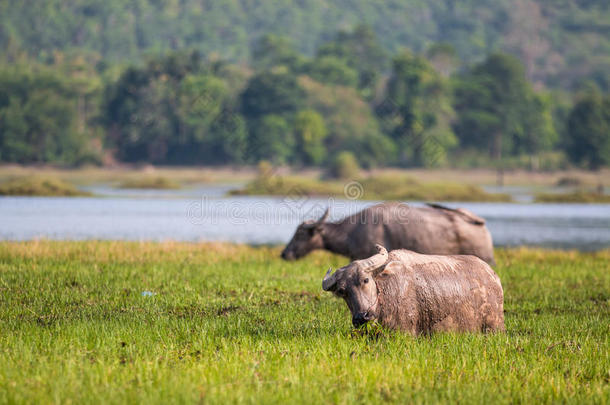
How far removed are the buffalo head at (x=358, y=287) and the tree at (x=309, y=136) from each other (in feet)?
313

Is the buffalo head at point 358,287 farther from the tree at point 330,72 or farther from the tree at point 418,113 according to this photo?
the tree at point 330,72

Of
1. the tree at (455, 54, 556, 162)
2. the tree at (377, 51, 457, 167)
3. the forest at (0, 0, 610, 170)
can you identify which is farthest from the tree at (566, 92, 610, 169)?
the tree at (377, 51, 457, 167)

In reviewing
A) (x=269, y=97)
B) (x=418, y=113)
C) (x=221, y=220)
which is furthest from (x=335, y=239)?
(x=269, y=97)

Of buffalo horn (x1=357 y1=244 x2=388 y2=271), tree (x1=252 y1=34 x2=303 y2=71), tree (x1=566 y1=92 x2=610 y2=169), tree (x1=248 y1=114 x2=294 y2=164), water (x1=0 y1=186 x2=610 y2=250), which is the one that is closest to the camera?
buffalo horn (x1=357 y1=244 x2=388 y2=271)

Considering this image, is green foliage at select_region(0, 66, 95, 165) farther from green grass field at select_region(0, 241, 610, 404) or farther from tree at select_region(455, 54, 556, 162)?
green grass field at select_region(0, 241, 610, 404)

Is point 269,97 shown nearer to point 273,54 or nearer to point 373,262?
point 273,54

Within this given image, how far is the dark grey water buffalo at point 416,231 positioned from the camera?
60.1ft

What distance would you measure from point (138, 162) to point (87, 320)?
10668cm

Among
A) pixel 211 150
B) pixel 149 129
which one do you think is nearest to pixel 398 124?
pixel 211 150

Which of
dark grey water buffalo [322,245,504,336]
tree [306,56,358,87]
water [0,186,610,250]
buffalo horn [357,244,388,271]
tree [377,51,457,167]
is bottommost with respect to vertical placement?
water [0,186,610,250]

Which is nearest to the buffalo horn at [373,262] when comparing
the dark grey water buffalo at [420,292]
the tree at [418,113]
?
the dark grey water buffalo at [420,292]

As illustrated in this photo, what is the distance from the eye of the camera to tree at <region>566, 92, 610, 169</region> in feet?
371

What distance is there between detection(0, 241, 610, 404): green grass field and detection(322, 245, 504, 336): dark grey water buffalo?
307mm

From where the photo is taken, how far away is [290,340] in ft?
33.5
